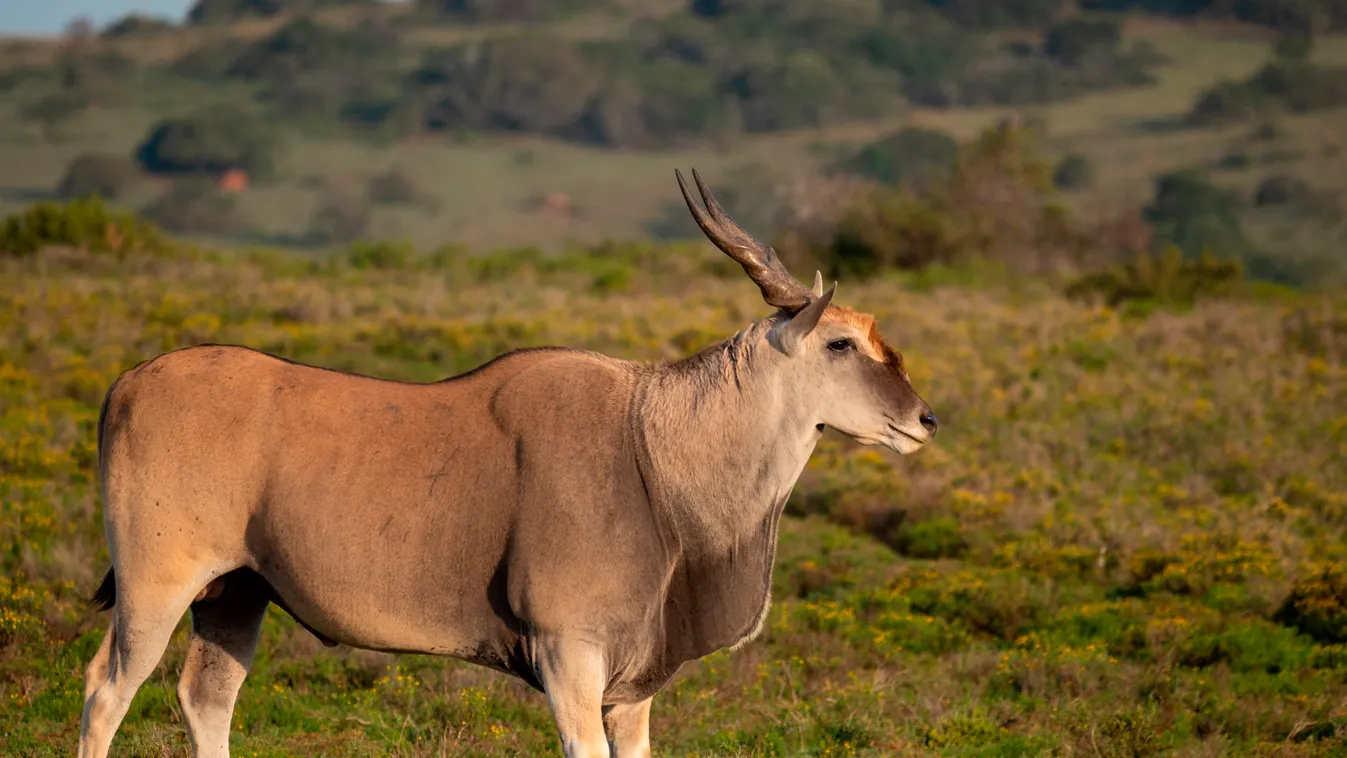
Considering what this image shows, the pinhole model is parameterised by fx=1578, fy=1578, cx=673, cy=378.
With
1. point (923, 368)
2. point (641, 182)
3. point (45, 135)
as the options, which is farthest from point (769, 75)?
point (923, 368)

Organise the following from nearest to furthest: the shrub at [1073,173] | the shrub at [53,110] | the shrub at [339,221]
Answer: the shrub at [1073,173], the shrub at [339,221], the shrub at [53,110]

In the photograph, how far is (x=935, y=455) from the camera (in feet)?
52.4

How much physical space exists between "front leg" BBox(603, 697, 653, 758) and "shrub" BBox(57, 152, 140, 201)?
8064cm

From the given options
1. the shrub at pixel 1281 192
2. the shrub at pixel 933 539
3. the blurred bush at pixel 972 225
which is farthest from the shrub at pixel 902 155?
the shrub at pixel 933 539

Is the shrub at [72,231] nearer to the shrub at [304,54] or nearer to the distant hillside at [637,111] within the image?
the distant hillside at [637,111]

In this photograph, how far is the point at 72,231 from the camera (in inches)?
1184

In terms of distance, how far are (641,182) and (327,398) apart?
3408 inches

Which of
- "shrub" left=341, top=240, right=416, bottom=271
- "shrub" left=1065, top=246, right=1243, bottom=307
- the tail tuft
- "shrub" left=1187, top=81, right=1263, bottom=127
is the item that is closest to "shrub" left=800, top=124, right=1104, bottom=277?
"shrub" left=1065, top=246, right=1243, bottom=307

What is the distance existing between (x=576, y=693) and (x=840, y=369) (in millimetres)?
1766

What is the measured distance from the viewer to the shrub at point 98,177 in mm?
82688

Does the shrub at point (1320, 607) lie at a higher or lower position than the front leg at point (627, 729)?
lower

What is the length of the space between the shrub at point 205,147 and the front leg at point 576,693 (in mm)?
90539

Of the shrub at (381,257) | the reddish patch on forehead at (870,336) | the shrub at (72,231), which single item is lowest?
the shrub at (381,257)

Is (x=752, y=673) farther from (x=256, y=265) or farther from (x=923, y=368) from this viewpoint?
(x=256, y=265)
